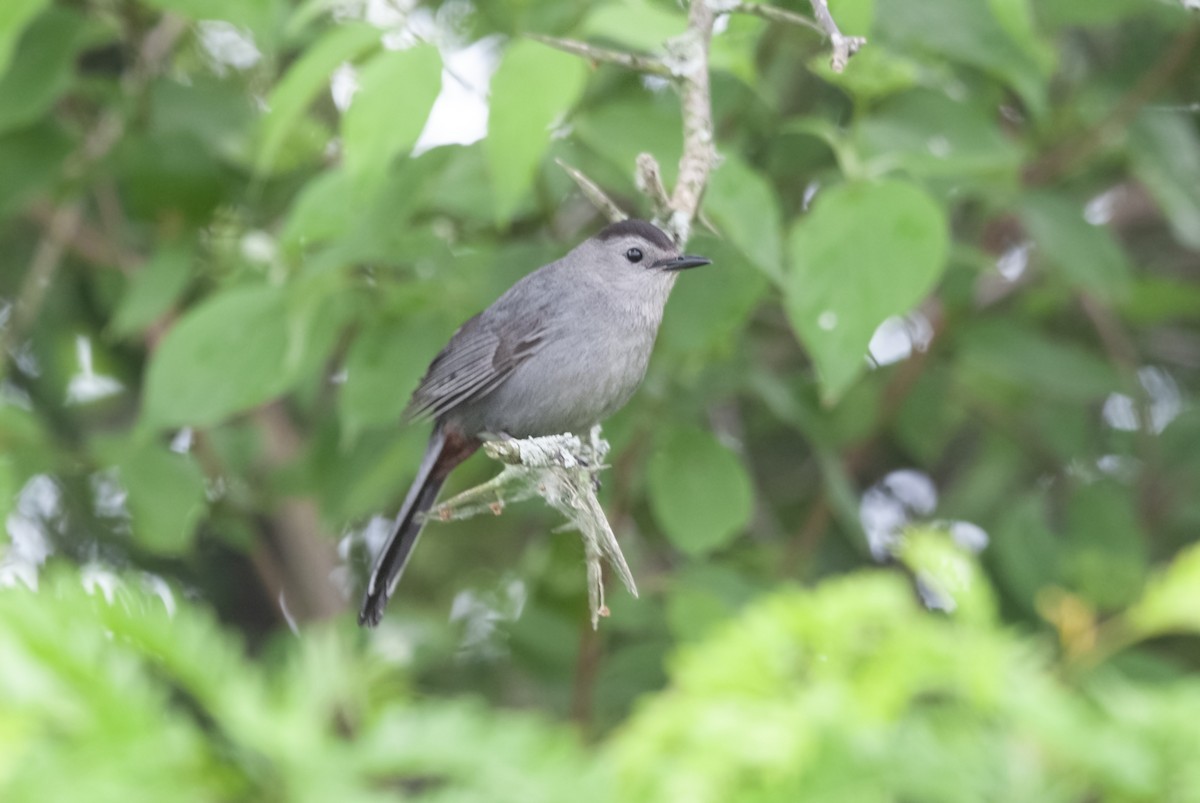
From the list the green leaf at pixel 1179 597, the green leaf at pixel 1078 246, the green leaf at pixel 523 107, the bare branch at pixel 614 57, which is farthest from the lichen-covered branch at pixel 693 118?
the green leaf at pixel 1078 246

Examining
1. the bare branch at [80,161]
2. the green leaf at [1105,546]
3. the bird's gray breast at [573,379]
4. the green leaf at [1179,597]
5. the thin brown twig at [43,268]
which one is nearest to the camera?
the green leaf at [1179,597]

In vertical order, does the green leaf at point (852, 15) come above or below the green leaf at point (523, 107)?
above

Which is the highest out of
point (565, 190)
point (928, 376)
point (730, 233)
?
point (730, 233)

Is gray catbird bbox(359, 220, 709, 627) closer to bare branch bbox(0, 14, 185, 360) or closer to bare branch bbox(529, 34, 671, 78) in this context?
bare branch bbox(529, 34, 671, 78)

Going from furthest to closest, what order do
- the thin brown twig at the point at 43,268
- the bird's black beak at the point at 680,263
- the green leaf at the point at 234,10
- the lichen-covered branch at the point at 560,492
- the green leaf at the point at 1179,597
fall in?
Result: 1. the thin brown twig at the point at 43,268
2. the green leaf at the point at 234,10
3. the bird's black beak at the point at 680,263
4. the green leaf at the point at 1179,597
5. the lichen-covered branch at the point at 560,492

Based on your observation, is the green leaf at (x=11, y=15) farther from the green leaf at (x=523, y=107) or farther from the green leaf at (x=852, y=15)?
the green leaf at (x=852, y=15)

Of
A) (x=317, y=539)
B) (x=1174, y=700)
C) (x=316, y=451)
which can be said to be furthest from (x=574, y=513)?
(x=317, y=539)

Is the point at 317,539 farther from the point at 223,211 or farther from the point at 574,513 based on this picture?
the point at 574,513

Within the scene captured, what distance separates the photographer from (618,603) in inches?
168

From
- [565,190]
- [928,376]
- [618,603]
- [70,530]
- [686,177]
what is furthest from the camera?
[70,530]

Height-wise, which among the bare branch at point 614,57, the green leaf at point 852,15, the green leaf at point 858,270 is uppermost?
the green leaf at point 852,15

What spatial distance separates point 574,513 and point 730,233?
1.05 metres

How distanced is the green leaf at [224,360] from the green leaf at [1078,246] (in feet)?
6.51

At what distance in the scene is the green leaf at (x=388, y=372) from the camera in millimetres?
3318
